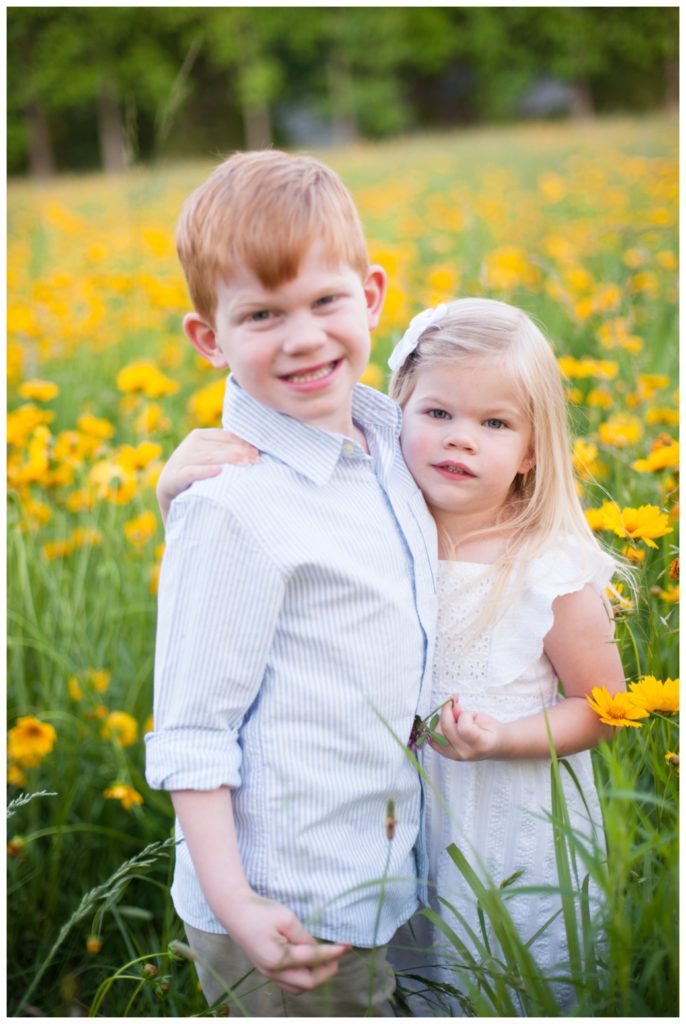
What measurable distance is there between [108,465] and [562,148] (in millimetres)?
6710

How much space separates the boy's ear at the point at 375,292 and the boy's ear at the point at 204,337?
0.56ft

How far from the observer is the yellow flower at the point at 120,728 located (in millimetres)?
1562

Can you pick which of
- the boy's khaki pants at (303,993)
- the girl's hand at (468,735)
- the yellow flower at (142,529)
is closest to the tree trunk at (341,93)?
the yellow flower at (142,529)

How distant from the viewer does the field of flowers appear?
996 mm

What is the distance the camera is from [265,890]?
949 mm

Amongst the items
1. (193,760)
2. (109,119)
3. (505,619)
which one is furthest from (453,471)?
(109,119)

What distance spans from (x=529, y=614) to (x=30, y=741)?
0.88m

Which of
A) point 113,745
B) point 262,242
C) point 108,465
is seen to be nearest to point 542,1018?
point 262,242

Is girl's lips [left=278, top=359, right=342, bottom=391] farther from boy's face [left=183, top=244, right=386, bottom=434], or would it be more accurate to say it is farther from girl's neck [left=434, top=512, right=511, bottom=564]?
girl's neck [left=434, top=512, right=511, bottom=564]

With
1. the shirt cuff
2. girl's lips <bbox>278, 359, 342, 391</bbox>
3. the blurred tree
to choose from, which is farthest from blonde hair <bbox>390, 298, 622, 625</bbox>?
the blurred tree

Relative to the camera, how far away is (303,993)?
0.98m

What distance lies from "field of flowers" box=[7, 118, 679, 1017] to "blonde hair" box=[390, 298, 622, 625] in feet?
0.19

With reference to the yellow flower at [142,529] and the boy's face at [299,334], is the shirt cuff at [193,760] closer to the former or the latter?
the boy's face at [299,334]

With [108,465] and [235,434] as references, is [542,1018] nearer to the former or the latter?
[235,434]
